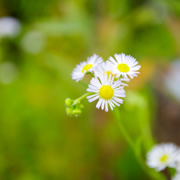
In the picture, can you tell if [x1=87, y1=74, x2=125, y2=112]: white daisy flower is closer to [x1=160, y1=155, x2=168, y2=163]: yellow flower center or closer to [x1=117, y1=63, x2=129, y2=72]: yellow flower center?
[x1=117, y1=63, x2=129, y2=72]: yellow flower center

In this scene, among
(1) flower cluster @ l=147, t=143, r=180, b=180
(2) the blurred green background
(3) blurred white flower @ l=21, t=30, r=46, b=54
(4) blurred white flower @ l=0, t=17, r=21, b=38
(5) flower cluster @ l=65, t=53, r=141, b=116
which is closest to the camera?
(5) flower cluster @ l=65, t=53, r=141, b=116

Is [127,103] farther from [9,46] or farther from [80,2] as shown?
[9,46]

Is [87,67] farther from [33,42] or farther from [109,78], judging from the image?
[33,42]

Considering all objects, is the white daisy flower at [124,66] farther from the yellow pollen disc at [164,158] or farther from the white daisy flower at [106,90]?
the yellow pollen disc at [164,158]

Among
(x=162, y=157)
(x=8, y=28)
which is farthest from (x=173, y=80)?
(x=8, y=28)

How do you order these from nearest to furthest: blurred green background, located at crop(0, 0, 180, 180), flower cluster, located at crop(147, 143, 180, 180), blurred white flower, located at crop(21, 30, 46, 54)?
flower cluster, located at crop(147, 143, 180, 180), blurred green background, located at crop(0, 0, 180, 180), blurred white flower, located at crop(21, 30, 46, 54)

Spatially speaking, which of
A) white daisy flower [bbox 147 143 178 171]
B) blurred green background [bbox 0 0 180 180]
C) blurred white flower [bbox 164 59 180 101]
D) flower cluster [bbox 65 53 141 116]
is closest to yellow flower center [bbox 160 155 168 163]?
white daisy flower [bbox 147 143 178 171]

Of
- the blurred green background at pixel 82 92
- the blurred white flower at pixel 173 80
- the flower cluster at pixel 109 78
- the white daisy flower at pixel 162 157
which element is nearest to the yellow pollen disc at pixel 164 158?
the white daisy flower at pixel 162 157
